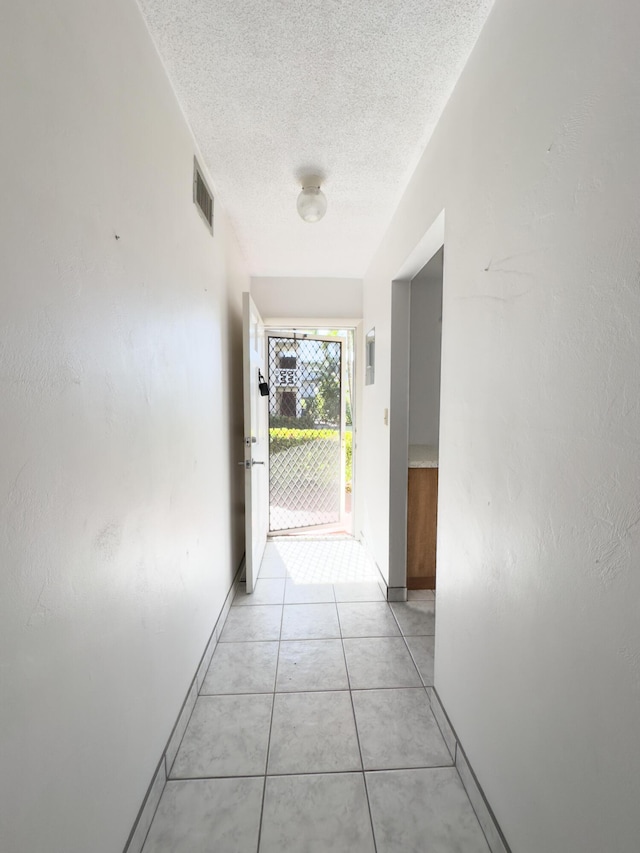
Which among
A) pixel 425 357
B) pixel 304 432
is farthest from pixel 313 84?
pixel 304 432

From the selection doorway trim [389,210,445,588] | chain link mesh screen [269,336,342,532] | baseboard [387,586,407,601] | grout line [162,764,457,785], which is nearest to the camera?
grout line [162,764,457,785]

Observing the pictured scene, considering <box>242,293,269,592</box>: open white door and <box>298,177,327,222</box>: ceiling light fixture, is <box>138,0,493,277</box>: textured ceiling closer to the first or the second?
<box>298,177,327,222</box>: ceiling light fixture

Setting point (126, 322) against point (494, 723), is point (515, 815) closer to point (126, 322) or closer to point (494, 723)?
point (494, 723)

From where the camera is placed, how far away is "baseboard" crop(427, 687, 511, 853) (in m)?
1.08

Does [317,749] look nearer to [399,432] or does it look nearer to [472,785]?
[472,785]

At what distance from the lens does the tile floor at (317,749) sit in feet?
3.82

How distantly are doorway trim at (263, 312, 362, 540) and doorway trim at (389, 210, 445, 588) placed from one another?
1041 mm

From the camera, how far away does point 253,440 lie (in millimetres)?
2607

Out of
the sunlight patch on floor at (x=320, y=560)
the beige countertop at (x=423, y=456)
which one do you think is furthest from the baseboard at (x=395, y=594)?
the beige countertop at (x=423, y=456)

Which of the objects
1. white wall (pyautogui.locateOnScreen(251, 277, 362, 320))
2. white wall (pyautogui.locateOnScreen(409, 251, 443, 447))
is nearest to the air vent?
white wall (pyautogui.locateOnScreen(251, 277, 362, 320))

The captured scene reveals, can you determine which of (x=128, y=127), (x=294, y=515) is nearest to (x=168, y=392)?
(x=128, y=127)

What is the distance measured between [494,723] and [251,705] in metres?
1.01

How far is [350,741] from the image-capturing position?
1479 mm

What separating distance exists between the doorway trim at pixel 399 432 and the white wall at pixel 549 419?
3.33 ft
